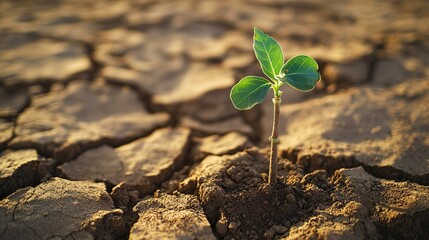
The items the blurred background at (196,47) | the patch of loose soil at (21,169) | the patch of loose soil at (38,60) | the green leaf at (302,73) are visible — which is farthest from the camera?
the patch of loose soil at (38,60)

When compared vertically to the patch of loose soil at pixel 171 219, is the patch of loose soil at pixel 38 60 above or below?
above

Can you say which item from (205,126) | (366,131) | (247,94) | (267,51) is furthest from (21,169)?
(366,131)

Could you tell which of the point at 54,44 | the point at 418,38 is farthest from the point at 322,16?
the point at 54,44

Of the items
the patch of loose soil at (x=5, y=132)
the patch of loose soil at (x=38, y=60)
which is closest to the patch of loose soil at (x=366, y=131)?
the patch of loose soil at (x=5, y=132)

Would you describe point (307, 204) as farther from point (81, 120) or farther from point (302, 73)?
point (81, 120)

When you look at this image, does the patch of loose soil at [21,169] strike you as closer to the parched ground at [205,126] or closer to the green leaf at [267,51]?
the parched ground at [205,126]

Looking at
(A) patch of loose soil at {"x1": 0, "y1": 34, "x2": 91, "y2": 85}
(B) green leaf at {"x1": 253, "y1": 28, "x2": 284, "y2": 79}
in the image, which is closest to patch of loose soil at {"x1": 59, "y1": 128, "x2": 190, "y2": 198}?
(B) green leaf at {"x1": 253, "y1": 28, "x2": 284, "y2": 79}

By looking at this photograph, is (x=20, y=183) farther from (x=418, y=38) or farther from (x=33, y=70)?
(x=418, y=38)

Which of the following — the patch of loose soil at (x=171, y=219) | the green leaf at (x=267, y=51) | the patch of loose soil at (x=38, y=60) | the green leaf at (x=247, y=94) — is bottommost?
the patch of loose soil at (x=171, y=219)
